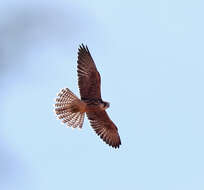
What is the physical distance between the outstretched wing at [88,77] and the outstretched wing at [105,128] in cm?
49

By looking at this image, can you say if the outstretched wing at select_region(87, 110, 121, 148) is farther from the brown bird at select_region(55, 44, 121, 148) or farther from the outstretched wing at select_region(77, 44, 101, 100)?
the outstretched wing at select_region(77, 44, 101, 100)

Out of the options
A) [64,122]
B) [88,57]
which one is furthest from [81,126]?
[88,57]

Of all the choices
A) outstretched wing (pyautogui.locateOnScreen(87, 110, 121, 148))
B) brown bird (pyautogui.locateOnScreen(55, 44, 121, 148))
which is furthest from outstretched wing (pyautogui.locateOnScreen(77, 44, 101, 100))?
outstretched wing (pyautogui.locateOnScreen(87, 110, 121, 148))

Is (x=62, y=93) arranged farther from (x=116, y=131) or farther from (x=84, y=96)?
(x=116, y=131)

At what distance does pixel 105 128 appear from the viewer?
624 inches

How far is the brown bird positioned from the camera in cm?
1527

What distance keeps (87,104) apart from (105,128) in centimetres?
89

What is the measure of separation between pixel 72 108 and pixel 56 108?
0.38 metres

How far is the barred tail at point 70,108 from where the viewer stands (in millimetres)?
15359

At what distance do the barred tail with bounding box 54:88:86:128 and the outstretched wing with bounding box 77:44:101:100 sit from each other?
7.5 inches

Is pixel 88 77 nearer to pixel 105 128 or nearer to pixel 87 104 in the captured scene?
pixel 87 104

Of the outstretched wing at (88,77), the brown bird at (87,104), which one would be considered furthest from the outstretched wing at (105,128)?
the outstretched wing at (88,77)

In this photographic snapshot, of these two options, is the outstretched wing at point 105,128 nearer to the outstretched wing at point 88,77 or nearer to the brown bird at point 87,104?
the brown bird at point 87,104

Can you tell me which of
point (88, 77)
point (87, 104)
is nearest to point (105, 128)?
point (87, 104)
